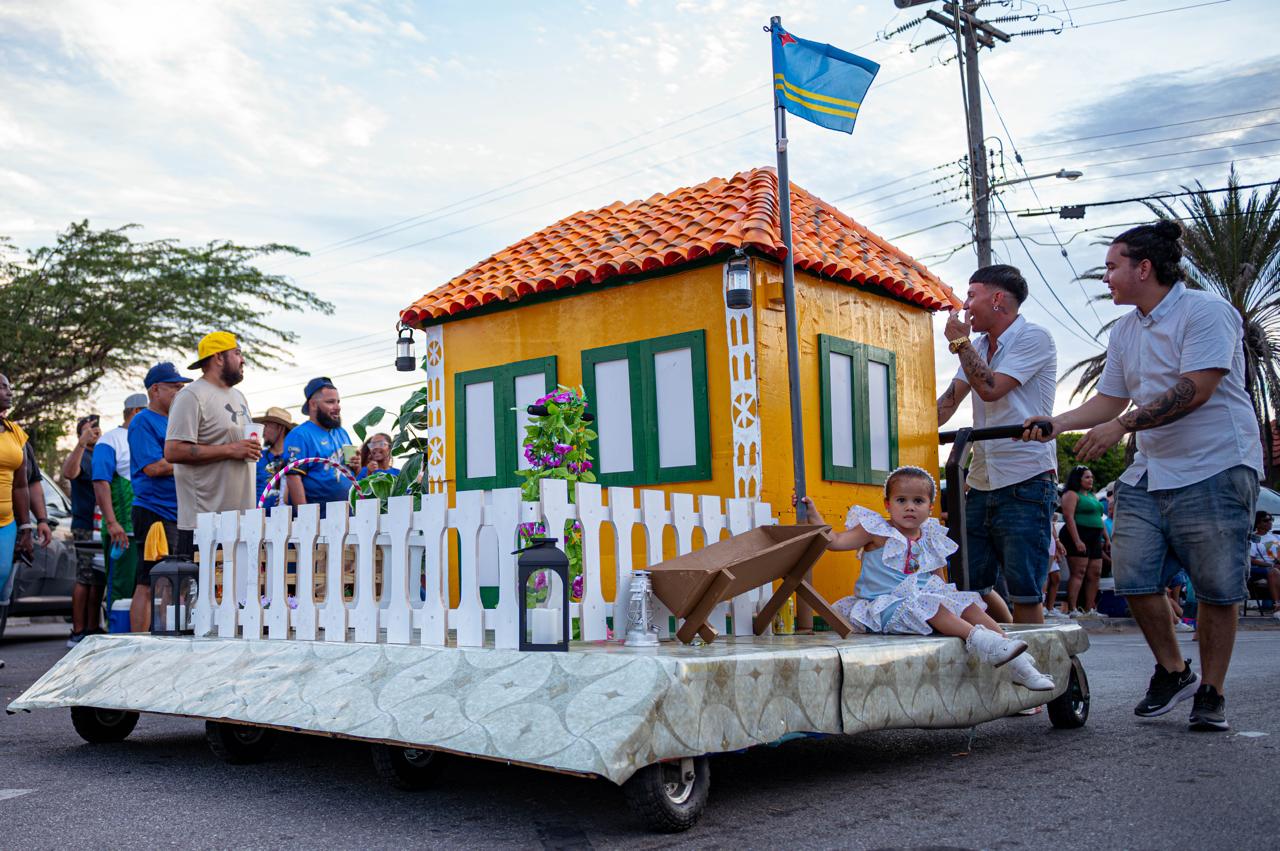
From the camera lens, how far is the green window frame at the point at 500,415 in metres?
8.12

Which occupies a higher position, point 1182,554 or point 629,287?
point 629,287

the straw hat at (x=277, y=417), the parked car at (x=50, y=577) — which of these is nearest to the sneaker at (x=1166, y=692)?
the straw hat at (x=277, y=417)

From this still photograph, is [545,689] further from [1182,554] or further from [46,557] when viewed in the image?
[46,557]

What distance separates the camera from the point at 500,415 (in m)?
8.34

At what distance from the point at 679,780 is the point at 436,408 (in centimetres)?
556

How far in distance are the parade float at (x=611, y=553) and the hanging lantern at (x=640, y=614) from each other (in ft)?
0.04

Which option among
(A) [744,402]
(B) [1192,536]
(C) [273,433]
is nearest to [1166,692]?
(B) [1192,536]

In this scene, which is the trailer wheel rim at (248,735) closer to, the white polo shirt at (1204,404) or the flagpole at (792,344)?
the flagpole at (792,344)

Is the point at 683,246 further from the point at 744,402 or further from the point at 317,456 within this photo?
the point at 317,456

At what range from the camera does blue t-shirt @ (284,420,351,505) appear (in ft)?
27.4

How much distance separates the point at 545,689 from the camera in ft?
12.6

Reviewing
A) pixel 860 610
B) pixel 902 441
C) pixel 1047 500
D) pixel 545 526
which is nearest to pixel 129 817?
pixel 545 526

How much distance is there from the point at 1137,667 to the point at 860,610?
4.41 meters

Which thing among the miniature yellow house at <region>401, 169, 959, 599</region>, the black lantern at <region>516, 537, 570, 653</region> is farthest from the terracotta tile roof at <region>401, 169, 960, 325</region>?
the black lantern at <region>516, 537, 570, 653</region>
